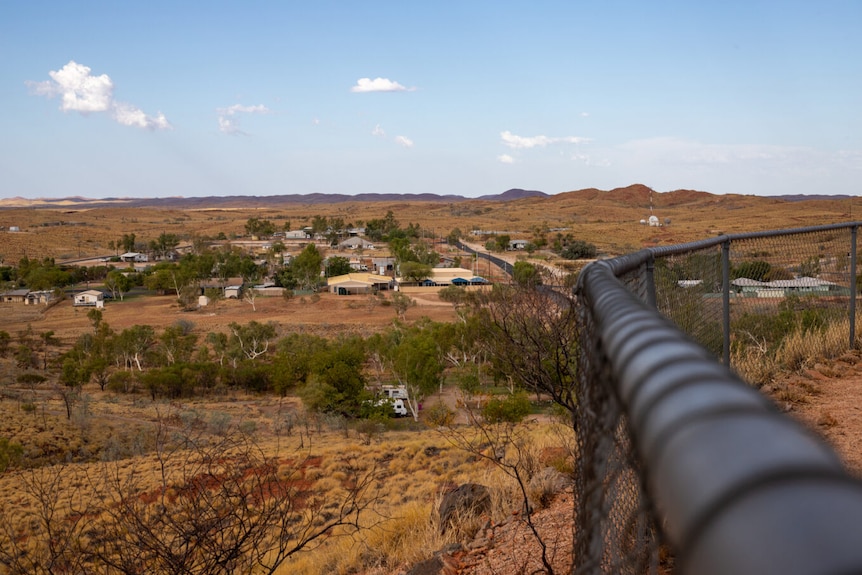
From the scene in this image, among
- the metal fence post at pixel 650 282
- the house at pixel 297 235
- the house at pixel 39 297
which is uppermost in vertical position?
the metal fence post at pixel 650 282

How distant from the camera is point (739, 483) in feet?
1.58

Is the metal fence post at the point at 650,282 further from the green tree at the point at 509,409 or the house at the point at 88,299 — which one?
the house at the point at 88,299

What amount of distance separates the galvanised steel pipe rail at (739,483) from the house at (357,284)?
234 feet

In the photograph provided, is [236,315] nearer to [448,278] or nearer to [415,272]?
[415,272]

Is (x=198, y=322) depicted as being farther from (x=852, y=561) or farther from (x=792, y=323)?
(x=852, y=561)

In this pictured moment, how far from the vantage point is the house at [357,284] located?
72.4 meters

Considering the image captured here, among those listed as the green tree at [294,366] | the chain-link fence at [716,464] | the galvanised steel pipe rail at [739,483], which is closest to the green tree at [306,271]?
the green tree at [294,366]

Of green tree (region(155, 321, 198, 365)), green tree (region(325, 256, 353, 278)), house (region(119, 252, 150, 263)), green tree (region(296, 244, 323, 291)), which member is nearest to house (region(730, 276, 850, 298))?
green tree (region(155, 321, 198, 365))

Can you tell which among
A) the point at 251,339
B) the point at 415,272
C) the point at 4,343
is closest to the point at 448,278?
the point at 415,272

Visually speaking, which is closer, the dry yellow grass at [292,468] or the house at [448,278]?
the dry yellow grass at [292,468]

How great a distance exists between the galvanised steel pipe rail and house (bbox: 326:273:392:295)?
71.4 meters

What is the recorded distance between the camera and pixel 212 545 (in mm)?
5703

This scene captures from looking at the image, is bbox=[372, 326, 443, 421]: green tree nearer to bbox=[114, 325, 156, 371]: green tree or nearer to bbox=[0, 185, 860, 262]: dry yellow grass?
bbox=[114, 325, 156, 371]: green tree

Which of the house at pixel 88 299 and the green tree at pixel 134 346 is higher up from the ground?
the house at pixel 88 299
